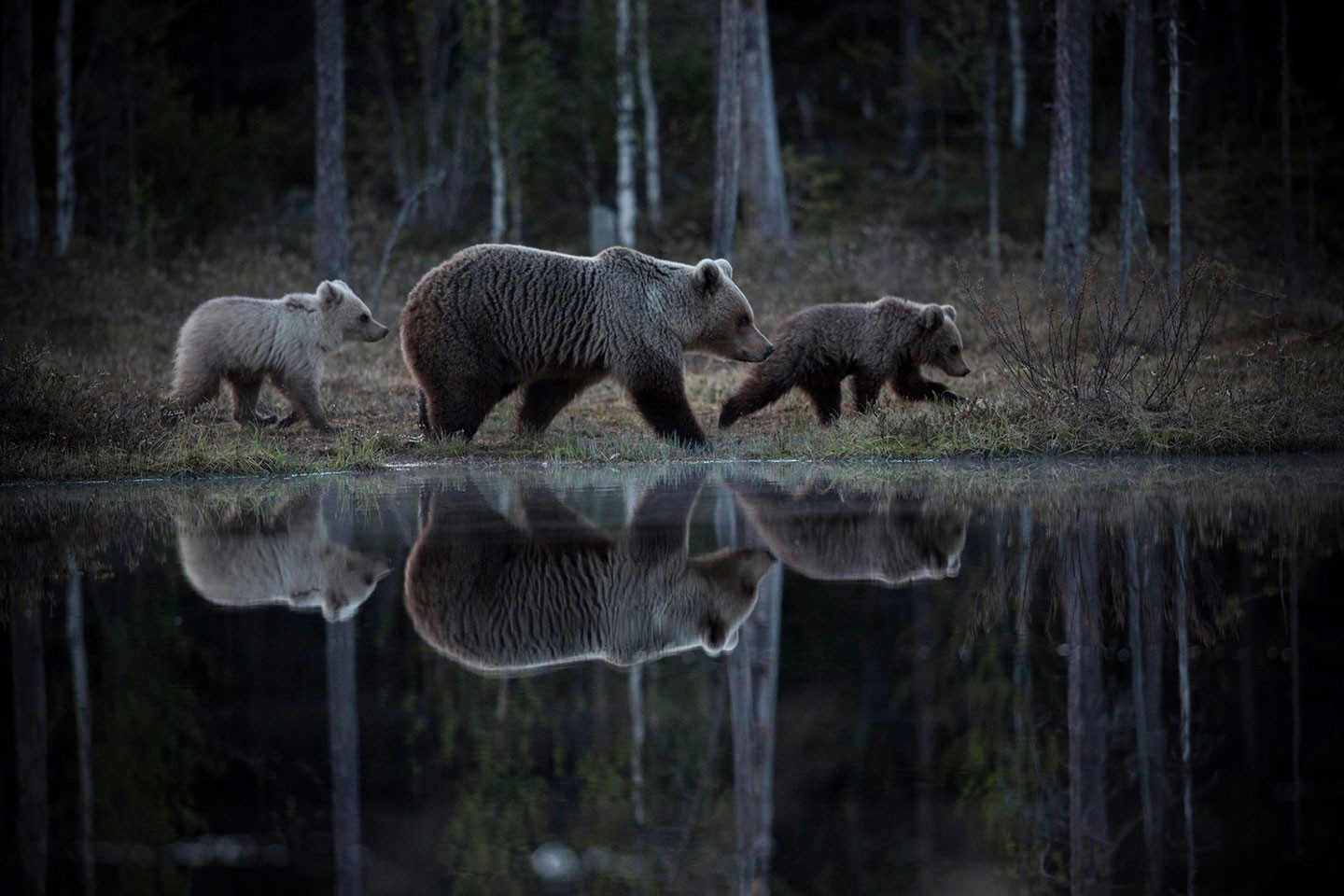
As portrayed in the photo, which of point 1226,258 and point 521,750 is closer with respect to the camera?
point 521,750

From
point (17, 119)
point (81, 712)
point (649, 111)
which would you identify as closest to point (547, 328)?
point (81, 712)

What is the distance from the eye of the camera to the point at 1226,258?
20.3 meters

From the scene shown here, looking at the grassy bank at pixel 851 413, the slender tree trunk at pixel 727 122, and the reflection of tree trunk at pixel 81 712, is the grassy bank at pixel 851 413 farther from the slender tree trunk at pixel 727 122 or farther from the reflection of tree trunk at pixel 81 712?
the reflection of tree trunk at pixel 81 712

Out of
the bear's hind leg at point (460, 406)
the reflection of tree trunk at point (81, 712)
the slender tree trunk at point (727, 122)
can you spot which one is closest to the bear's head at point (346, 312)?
the bear's hind leg at point (460, 406)

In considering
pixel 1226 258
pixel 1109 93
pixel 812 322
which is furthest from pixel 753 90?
pixel 812 322

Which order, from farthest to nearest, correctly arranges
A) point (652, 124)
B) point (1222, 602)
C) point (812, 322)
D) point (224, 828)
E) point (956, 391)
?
point (652, 124)
point (956, 391)
point (812, 322)
point (1222, 602)
point (224, 828)

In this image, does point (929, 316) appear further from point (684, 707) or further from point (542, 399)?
Result: point (684, 707)

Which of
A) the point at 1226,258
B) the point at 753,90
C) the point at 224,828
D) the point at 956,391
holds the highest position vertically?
the point at 753,90

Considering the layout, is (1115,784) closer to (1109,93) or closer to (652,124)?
(652,124)

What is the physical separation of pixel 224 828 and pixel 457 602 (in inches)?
84.5

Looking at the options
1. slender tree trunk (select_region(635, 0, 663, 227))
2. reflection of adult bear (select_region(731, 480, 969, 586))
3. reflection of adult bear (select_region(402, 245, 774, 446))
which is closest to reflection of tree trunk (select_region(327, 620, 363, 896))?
reflection of adult bear (select_region(731, 480, 969, 586))

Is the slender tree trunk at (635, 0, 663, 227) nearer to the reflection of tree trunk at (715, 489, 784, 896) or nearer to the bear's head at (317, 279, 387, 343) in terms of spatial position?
the bear's head at (317, 279, 387, 343)

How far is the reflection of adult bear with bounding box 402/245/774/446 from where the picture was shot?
10.2 m

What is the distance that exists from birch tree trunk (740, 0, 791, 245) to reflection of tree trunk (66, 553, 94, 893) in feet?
66.4
